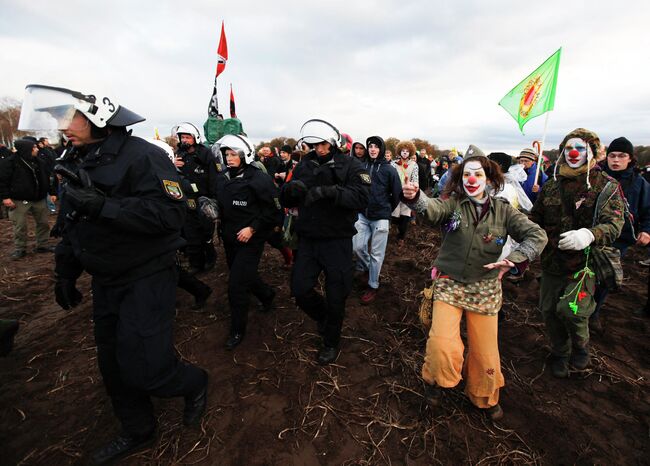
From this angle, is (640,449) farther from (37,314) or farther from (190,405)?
(37,314)

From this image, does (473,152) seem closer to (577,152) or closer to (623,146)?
(577,152)

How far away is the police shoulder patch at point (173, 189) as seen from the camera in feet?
7.13

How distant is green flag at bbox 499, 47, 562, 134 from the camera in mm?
5117

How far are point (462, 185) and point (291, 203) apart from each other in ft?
5.54

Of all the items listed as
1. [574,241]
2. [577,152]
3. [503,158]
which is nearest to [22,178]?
[503,158]

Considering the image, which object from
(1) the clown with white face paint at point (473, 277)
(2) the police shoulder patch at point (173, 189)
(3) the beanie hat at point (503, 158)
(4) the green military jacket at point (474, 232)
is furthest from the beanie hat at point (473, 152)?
(2) the police shoulder patch at point (173, 189)

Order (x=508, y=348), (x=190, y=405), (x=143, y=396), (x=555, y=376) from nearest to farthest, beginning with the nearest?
1. (x=143, y=396)
2. (x=190, y=405)
3. (x=555, y=376)
4. (x=508, y=348)

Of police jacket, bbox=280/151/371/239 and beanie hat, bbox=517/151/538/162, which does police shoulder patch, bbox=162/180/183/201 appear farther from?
beanie hat, bbox=517/151/538/162

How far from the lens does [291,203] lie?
11.3 ft

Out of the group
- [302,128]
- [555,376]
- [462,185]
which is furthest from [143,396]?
[555,376]

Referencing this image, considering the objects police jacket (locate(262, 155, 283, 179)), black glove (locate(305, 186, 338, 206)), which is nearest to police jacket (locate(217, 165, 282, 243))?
black glove (locate(305, 186, 338, 206))

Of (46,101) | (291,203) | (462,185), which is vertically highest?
(46,101)

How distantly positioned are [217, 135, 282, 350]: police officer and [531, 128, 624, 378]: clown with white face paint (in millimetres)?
2961

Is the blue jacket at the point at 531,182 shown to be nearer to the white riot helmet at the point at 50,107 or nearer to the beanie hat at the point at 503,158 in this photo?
the beanie hat at the point at 503,158
